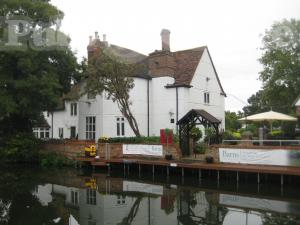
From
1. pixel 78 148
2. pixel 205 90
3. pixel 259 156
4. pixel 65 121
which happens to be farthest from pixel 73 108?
pixel 259 156

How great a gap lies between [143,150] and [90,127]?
29.9 feet

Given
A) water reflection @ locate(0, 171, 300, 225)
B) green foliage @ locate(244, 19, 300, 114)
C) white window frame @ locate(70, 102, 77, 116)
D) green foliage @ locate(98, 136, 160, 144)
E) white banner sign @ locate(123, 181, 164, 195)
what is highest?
green foliage @ locate(244, 19, 300, 114)

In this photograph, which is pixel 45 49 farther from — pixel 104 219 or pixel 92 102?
pixel 104 219

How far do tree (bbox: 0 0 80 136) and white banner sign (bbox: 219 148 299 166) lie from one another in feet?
46.4

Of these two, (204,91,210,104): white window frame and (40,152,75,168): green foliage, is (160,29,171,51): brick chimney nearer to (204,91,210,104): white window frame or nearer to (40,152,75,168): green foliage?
(204,91,210,104): white window frame

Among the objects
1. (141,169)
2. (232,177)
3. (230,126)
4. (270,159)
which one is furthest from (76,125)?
(230,126)

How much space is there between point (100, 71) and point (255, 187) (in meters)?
14.2

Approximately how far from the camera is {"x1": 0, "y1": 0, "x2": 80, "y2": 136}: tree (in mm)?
27250

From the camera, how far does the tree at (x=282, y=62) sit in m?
30.9

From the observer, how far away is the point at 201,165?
20.9 metres

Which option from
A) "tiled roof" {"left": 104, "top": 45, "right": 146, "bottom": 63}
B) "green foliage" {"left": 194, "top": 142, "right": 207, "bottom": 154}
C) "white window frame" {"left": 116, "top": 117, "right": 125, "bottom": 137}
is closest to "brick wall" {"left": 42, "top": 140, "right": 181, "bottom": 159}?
"green foliage" {"left": 194, "top": 142, "right": 207, "bottom": 154}

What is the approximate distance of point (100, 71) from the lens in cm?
2702

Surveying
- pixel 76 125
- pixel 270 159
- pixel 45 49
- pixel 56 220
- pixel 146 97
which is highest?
pixel 45 49

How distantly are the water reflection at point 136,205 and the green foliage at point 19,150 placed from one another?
9174 millimetres
